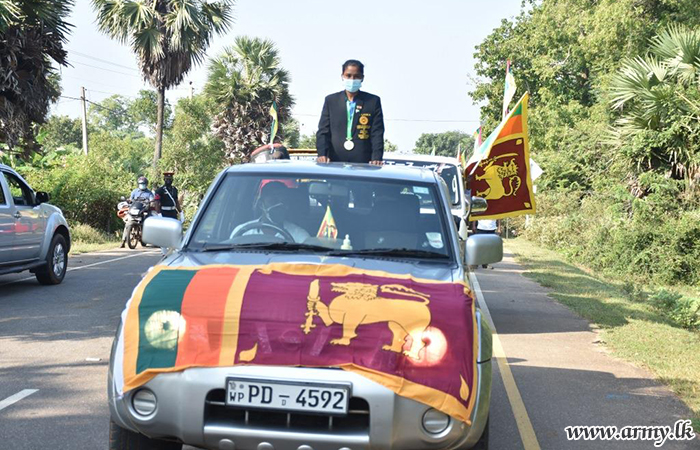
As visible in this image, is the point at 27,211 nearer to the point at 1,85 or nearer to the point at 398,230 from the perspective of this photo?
the point at 1,85

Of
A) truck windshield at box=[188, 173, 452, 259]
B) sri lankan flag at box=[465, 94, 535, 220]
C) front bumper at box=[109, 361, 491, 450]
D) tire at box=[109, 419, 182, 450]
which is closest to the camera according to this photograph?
front bumper at box=[109, 361, 491, 450]

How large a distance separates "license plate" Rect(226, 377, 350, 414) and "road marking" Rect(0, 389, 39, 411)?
293 cm

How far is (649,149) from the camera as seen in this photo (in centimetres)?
1959

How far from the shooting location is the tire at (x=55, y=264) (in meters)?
13.4

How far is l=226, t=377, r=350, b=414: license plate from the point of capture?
3.90m

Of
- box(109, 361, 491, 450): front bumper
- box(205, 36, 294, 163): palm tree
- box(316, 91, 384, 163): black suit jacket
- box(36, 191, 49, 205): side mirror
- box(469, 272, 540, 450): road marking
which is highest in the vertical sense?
box(205, 36, 294, 163): palm tree

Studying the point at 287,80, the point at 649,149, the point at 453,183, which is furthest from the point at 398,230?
the point at 287,80

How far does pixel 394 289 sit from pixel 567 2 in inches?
1489

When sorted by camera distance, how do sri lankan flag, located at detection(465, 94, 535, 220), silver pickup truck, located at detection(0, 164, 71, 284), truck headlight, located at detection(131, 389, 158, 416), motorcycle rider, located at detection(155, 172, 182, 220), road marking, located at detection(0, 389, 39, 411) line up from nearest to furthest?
truck headlight, located at detection(131, 389, 158, 416) → road marking, located at detection(0, 389, 39, 411) → silver pickup truck, located at detection(0, 164, 71, 284) → sri lankan flag, located at detection(465, 94, 535, 220) → motorcycle rider, located at detection(155, 172, 182, 220)

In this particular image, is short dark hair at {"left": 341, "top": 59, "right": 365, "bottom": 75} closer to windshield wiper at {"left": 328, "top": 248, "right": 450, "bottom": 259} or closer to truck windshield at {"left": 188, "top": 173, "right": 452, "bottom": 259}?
truck windshield at {"left": 188, "top": 173, "right": 452, "bottom": 259}

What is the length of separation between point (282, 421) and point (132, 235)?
64.8 ft

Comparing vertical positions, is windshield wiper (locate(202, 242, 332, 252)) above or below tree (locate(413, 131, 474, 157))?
below

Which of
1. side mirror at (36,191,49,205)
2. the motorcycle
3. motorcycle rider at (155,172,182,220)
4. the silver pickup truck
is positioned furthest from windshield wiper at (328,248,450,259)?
the motorcycle

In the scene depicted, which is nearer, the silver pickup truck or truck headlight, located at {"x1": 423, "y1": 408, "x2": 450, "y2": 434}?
truck headlight, located at {"x1": 423, "y1": 408, "x2": 450, "y2": 434}
